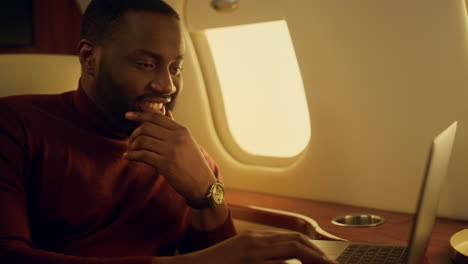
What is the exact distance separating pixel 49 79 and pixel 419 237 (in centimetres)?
102

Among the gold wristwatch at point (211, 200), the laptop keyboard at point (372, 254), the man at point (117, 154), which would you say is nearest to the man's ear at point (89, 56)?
the man at point (117, 154)

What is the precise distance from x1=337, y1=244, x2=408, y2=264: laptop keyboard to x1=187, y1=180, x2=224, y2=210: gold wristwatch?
302 mm

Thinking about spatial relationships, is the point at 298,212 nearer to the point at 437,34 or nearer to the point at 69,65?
the point at 437,34

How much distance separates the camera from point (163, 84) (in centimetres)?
134

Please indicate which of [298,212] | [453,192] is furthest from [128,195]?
[453,192]

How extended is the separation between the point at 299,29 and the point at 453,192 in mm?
617

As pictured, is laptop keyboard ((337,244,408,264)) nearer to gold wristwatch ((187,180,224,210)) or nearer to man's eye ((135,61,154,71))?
gold wristwatch ((187,180,224,210))

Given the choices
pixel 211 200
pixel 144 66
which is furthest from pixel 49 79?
pixel 211 200

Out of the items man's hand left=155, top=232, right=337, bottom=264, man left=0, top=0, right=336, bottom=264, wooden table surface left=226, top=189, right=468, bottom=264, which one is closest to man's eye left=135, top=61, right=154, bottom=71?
man left=0, top=0, right=336, bottom=264

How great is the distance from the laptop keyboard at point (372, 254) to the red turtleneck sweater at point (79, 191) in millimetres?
Result: 299

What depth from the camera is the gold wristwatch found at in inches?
52.4

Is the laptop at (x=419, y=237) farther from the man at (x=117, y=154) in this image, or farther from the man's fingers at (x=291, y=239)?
the man at (x=117, y=154)

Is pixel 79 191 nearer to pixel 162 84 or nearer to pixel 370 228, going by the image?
pixel 162 84

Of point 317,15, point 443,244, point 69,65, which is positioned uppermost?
point 317,15
